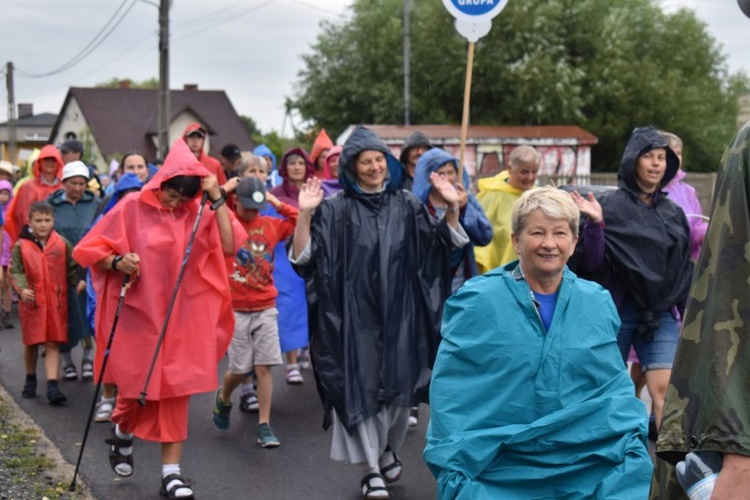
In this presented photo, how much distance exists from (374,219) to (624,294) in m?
1.60

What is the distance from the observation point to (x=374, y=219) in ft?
22.3

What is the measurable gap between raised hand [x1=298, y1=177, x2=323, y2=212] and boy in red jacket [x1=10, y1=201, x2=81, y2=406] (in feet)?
12.8

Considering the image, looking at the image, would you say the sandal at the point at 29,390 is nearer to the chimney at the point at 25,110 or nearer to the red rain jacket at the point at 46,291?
the red rain jacket at the point at 46,291

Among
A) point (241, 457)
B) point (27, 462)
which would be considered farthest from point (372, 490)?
point (27, 462)

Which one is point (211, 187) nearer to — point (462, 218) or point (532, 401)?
point (462, 218)

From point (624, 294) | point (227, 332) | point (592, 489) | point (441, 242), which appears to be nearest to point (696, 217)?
point (624, 294)

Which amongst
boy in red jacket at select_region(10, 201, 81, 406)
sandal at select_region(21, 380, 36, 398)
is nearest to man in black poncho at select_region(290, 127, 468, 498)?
boy in red jacket at select_region(10, 201, 81, 406)

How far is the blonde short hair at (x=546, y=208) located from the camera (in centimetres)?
451

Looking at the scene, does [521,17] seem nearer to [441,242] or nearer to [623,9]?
[623,9]

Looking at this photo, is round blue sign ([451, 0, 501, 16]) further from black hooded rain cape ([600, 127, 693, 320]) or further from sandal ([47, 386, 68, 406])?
sandal ([47, 386, 68, 406])

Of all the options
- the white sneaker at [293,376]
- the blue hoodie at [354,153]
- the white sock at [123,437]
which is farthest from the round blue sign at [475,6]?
the white sneaker at [293,376]

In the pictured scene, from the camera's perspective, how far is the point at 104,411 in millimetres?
9008

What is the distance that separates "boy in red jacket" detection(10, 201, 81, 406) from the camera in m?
9.91

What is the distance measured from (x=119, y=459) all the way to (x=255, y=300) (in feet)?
6.24
